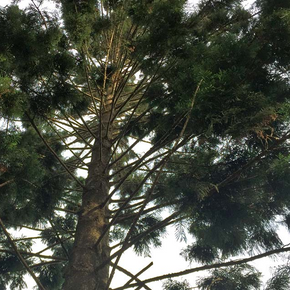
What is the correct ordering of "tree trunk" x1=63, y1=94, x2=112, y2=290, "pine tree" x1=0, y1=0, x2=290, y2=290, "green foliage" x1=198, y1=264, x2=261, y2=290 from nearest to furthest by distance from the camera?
1. "pine tree" x1=0, y1=0, x2=290, y2=290
2. "tree trunk" x1=63, y1=94, x2=112, y2=290
3. "green foliage" x1=198, y1=264, x2=261, y2=290

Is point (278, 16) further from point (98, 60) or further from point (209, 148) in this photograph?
point (98, 60)

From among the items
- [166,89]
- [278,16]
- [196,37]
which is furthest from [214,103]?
[196,37]

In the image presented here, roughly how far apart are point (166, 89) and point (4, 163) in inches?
95.1

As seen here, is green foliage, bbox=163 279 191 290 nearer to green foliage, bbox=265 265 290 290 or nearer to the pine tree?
the pine tree

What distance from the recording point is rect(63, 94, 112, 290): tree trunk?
167 inches

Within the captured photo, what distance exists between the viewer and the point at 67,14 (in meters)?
5.12

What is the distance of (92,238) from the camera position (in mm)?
4711

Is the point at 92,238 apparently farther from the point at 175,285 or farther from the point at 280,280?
the point at 280,280

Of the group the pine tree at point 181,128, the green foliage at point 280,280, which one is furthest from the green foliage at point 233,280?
the green foliage at point 280,280

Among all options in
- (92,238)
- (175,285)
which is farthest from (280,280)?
(92,238)

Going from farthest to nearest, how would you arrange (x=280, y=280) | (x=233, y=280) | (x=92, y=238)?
(x=233, y=280), (x=92, y=238), (x=280, y=280)

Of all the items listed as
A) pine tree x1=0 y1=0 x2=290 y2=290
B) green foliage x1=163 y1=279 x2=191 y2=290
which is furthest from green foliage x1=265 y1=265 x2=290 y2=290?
green foliage x1=163 y1=279 x2=191 y2=290

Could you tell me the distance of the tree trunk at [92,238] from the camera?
425 cm

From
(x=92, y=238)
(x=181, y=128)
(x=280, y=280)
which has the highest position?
(x=181, y=128)
